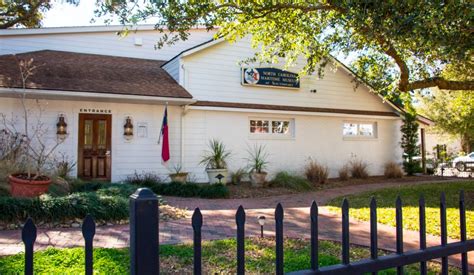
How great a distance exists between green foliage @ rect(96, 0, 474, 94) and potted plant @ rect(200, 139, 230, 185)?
13.0ft

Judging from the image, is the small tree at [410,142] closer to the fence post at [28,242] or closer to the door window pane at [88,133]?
the door window pane at [88,133]

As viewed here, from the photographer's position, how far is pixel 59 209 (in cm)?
713

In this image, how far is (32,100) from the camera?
40.3ft

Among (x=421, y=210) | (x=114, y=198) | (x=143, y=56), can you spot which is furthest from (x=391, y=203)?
(x=143, y=56)

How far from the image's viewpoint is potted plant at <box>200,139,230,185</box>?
13617 millimetres

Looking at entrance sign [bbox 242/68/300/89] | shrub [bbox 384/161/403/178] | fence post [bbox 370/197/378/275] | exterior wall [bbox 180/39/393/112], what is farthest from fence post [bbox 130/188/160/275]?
shrub [bbox 384/161/403/178]

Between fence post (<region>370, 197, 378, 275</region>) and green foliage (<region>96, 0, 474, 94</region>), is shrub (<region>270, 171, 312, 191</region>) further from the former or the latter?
fence post (<region>370, 197, 378, 275</region>)

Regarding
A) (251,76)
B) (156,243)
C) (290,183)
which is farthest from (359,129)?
(156,243)

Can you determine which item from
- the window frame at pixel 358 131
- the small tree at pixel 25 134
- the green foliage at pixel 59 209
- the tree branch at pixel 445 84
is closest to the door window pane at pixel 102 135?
the small tree at pixel 25 134

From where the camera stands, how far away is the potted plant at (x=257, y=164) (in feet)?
45.5

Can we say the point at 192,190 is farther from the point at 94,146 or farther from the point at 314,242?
the point at 314,242

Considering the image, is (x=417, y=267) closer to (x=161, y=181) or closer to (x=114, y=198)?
(x=114, y=198)

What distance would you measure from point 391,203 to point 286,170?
22.9 feet

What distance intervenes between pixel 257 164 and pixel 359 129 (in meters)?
7.24
